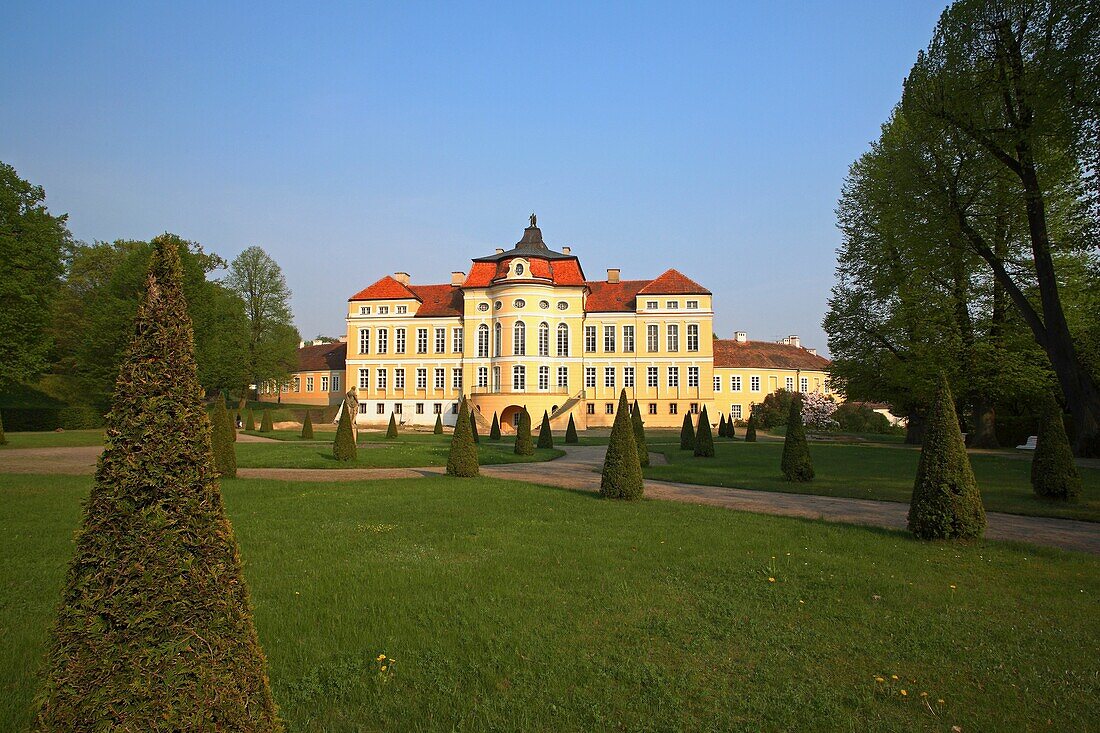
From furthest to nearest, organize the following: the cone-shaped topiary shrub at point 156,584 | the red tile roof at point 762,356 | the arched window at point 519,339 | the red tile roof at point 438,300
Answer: the red tile roof at point 762,356 < the red tile roof at point 438,300 < the arched window at point 519,339 < the cone-shaped topiary shrub at point 156,584

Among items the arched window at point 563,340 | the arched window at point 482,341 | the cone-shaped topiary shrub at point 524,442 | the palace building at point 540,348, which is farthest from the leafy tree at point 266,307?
the cone-shaped topiary shrub at point 524,442

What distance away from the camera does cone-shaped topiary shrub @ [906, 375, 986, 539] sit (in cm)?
845

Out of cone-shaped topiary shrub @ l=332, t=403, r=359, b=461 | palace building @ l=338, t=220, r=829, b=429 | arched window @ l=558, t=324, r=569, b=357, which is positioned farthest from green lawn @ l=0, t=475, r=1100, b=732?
arched window @ l=558, t=324, r=569, b=357

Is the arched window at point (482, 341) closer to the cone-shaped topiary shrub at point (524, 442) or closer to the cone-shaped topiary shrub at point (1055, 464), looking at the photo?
the cone-shaped topiary shrub at point (524, 442)

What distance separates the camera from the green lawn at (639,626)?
3.86 meters

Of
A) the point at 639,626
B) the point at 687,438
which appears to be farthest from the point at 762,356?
the point at 639,626

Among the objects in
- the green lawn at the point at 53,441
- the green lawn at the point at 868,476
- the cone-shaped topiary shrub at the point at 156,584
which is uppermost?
the cone-shaped topiary shrub at the point at 156,584

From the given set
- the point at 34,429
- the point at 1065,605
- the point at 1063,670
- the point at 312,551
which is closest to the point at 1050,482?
the point at 1065,605

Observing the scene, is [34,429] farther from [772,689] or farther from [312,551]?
[772,689]

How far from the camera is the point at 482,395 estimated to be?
1870 inches

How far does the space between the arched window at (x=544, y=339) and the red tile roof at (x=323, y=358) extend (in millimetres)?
21346

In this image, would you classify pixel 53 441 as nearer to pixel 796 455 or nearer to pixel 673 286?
pixel 796 455

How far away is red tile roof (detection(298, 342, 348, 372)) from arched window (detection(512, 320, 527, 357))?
20.0 metres

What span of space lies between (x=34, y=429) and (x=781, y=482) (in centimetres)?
3782
